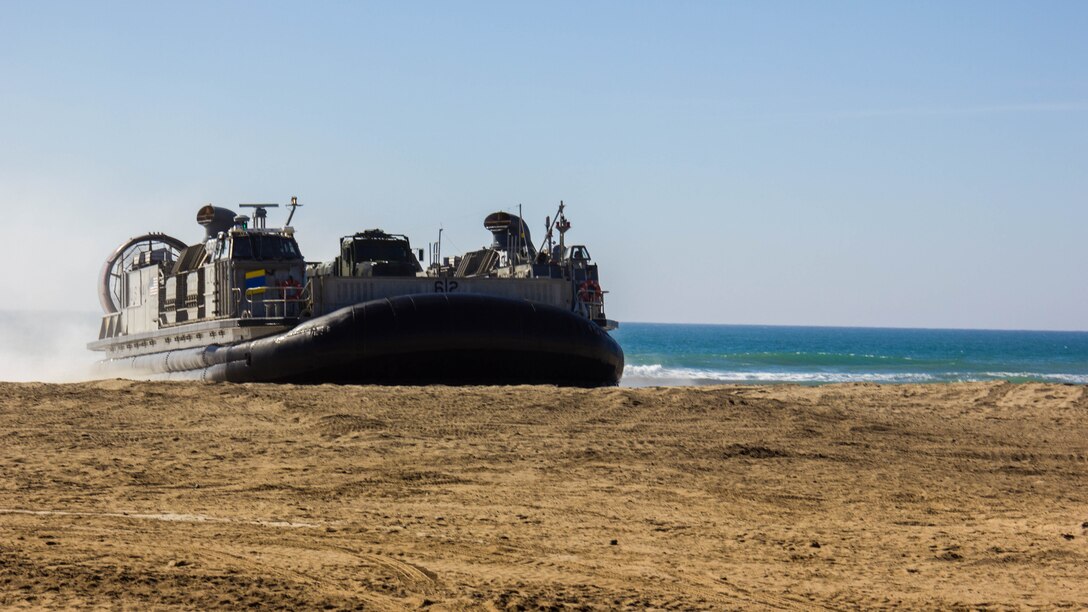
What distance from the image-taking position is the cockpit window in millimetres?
18312

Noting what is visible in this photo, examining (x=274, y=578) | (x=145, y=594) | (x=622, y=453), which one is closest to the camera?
(x=145, y=594)

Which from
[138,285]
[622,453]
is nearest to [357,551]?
[622,453]

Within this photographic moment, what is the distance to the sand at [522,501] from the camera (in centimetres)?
523

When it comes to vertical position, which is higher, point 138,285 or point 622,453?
point 138,285

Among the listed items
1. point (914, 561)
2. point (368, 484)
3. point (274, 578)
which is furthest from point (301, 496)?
point (914, 561)

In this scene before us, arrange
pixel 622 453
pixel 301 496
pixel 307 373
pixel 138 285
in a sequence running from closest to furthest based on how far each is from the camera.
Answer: pixel 301 496 < pixel 622 453 < pixel 307 373 < pixel 138 285

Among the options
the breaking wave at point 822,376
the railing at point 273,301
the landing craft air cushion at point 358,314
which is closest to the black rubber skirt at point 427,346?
the landing craft air cushion at point 358,314

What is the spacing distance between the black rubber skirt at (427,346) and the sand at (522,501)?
2.93 meters

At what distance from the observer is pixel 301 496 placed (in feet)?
23.5

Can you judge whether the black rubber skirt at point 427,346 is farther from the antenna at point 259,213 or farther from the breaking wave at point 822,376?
the breaking wave at point 822,376

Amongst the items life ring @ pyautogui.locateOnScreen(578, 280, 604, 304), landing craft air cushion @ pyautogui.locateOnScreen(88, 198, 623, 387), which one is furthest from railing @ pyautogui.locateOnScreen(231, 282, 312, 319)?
life ring @ pyautogui.locateOnScreen(578, 280, 604, 304)

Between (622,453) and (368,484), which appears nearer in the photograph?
(368,484)

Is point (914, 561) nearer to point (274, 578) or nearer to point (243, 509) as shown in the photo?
point (274, 578)

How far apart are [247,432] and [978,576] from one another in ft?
16.7
